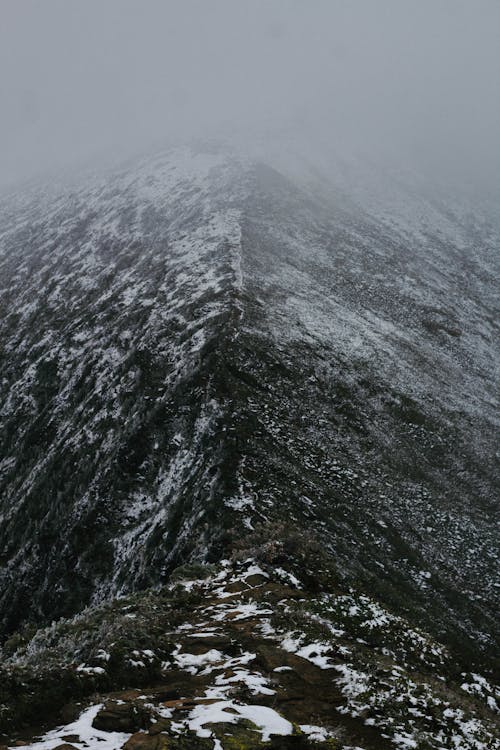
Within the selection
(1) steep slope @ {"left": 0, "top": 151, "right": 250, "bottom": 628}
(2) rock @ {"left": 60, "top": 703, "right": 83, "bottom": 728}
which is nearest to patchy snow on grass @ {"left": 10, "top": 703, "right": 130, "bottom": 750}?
(2) rock @ {"left": 60, "top": 703, "right": 83, "bottom": 728}

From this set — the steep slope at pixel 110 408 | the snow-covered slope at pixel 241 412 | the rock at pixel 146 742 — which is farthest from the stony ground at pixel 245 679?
the steep slope at pixel 110 408

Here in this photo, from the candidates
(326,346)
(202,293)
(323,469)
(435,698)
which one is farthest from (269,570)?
(202,293)

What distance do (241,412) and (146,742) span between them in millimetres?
17331

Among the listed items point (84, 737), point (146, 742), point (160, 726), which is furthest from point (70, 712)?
point (146, 742)

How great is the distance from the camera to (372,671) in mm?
8875

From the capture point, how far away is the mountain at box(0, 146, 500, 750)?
903cm

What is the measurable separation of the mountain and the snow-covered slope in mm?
140

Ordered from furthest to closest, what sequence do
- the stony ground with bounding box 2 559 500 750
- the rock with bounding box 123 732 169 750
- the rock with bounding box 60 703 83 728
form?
the rock with bounding box 60 703 83 728
the stony ground with bounding box 2 559 500 750
the rock with bounding box 123 732 169 750

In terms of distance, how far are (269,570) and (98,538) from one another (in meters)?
10.2

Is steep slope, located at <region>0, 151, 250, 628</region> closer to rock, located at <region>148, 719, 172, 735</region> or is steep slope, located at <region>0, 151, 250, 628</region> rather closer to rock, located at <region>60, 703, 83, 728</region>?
rock, located at <region>60, 703, 83, 728</region>

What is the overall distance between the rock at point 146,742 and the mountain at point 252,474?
0.08 metres

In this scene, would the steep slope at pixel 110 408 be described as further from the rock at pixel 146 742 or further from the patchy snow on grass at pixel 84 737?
the rock at pixel 146 742

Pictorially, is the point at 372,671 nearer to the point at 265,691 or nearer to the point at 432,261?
the point at 265,691

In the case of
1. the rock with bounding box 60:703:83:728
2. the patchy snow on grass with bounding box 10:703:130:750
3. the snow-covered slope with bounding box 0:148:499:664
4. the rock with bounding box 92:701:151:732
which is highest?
the patchy snow on grass with bounding box 10:703:130:750
